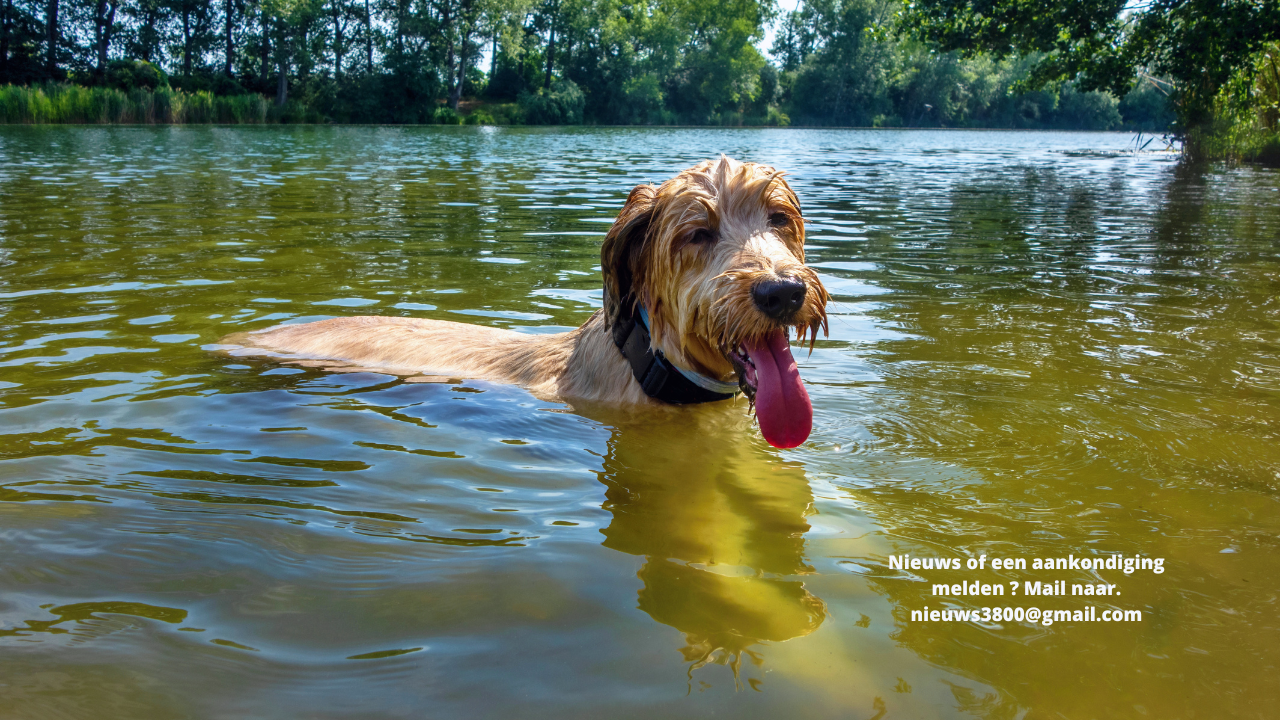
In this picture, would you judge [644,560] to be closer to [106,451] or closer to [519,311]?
[106,451]

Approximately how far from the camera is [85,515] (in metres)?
3.83

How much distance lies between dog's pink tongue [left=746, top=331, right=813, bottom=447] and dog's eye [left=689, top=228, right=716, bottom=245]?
66cm

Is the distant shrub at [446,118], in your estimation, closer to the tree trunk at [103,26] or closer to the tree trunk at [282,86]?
the tree trunk at [282,86]

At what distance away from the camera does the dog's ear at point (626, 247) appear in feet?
16.0

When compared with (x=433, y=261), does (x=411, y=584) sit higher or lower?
lower

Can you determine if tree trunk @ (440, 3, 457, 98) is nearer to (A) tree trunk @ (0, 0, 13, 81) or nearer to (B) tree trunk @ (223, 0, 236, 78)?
(B) tree trunk @ (223, 0, 236, 78)

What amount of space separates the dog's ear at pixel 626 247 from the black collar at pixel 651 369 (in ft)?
0.39

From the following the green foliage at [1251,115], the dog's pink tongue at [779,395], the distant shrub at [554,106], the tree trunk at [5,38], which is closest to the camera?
the dog's pink tongue at [779,395]

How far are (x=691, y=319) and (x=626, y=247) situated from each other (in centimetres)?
77

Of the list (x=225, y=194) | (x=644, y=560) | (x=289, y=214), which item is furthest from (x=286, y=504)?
(x=225, y=194)

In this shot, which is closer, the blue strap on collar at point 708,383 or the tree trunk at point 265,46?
the blue strap on collar at point 708,383

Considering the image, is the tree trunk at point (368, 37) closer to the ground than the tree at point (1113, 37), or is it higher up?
higher up

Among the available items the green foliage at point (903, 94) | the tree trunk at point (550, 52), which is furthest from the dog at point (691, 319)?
the green foliage at point (903, 94)

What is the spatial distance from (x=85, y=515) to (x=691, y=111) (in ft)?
368
